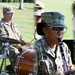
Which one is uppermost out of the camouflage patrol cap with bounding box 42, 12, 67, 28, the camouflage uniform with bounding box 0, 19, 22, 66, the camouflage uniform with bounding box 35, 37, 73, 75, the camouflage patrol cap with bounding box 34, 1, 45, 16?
the camouflage patrol cap with bounding box 34, 1, 45, 16

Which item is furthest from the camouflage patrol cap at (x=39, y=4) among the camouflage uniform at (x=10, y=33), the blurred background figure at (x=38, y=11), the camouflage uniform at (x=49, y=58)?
the camouflage uniform at (x=10, y=33)

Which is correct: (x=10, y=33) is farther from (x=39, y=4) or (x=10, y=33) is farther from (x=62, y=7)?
(x=62, y=7)

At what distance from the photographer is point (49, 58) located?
257 cm

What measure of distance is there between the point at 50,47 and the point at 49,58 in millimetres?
109

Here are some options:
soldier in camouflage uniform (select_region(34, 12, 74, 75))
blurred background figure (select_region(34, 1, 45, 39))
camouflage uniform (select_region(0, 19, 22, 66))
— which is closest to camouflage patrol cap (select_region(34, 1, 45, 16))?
blurred background figure (select_region(34, 1, 45, 39))

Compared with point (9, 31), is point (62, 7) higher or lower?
higher

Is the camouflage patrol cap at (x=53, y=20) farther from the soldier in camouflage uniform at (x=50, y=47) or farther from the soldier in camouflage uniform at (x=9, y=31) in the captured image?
the soldier in camouflage uniform at (x=9, y=31)

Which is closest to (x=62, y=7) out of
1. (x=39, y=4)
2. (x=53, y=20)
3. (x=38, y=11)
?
(x=39, y=4)

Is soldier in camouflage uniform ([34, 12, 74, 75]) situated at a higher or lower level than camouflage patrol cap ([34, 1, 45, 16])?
lower

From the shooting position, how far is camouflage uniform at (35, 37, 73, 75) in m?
2.49

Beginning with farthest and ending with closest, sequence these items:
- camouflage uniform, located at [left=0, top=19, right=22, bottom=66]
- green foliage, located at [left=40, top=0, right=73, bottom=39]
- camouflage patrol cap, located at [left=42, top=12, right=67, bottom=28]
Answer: camouflage uniform, located at [left=0, top=19, right=22, bottom=66] → camouflage patrol cap, located at [left=42, top=12, right=67, bottom=28] → green foliage, located at [left=40, top=0, right=73, bottom=39]

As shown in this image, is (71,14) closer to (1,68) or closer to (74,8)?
(74,8)

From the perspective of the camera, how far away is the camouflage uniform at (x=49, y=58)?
2.49m

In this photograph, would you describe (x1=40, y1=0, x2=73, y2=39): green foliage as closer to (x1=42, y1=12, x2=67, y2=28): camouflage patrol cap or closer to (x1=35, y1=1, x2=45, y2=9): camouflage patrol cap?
(x1=35, y1=1, x2=45, y2=9): camouflage patrol cap
